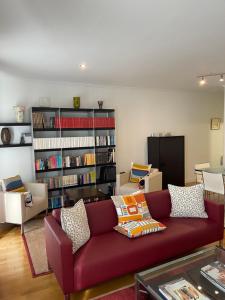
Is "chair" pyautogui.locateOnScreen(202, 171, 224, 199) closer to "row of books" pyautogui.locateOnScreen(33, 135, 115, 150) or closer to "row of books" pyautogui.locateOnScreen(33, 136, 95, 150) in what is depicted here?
"row of books" pyautogui.locateOnScreen(33, 135, 115, 150)

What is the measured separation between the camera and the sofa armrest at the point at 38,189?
13.6ft

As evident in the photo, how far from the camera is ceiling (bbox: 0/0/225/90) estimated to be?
1961 millimetres

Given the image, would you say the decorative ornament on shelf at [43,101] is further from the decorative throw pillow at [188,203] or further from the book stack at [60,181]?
the decorative throw pillow at [188,203]

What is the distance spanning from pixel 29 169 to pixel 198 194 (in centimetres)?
323

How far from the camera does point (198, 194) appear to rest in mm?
2973

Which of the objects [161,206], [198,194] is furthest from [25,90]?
[198,194]

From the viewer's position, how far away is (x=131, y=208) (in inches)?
108

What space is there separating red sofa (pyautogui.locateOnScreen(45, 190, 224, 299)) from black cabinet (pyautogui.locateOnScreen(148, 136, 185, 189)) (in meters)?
2.48

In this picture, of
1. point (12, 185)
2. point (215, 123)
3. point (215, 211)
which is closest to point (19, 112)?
point (12, 185)

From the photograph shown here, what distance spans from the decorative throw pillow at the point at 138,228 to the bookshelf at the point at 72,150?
1.83 meters

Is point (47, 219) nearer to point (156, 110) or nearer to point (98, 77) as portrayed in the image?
point (98, 77)

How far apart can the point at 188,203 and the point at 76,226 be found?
4.88ft

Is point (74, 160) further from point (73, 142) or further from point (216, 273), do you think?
point (216, 273)

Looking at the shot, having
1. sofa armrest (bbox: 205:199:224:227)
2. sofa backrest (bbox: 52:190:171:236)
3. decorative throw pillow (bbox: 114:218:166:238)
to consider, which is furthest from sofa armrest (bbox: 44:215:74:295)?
sofa armrest (bbox: 205:199:224:227)
